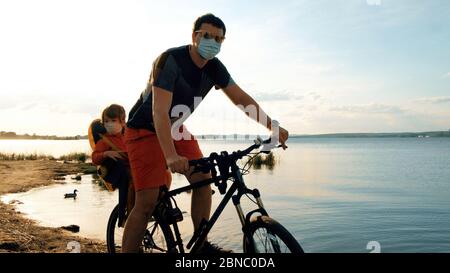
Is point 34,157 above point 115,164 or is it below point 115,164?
below

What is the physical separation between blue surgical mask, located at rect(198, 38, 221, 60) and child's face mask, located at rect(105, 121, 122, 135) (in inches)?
64.8

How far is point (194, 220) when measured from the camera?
4340 millimetres

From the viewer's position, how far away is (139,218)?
4.12 m

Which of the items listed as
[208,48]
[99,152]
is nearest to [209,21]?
[208,48]

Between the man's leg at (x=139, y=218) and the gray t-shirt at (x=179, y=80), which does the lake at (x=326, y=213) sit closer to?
the man's leg at (x=139, y=218)

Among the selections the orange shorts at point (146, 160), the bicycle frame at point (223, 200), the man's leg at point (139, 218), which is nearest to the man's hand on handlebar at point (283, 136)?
the bicycle frame at point (223, 200)

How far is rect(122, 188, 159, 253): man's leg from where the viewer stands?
13.4ft

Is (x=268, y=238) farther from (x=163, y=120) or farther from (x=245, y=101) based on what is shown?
(x=245, y=101)

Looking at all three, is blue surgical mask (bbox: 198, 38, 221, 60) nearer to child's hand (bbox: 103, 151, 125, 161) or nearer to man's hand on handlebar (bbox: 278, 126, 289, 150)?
man's hand on handlebar (bbox: 278, 126, 289, 150)

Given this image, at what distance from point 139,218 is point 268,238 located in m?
1.32

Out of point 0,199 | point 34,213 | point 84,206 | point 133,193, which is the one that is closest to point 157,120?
point 133,193

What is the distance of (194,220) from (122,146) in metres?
1.28
